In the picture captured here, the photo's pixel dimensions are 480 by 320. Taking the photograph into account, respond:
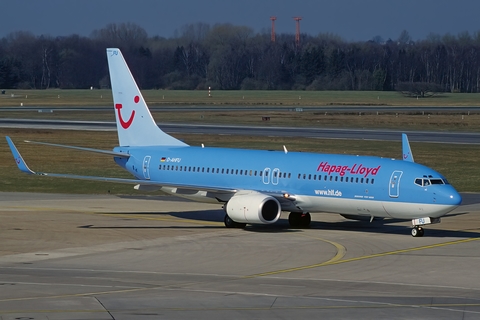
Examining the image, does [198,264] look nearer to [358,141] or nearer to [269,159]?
[269,159]

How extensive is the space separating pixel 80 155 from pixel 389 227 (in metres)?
38.6

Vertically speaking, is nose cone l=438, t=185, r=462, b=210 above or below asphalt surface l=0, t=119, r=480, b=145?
above

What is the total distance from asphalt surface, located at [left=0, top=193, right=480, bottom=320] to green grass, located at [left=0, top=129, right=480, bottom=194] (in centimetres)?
1010

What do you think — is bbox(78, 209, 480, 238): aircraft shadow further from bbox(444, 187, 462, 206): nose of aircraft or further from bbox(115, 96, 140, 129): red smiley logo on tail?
bbox(115, 96, 140, 129): red smiley logo on tail

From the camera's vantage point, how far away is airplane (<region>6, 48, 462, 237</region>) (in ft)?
128

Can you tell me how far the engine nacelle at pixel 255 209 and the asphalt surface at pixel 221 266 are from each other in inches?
31.7

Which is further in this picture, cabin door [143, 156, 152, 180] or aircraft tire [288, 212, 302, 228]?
cabin door [143, 156, 152, 180]

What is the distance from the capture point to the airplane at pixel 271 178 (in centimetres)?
3906

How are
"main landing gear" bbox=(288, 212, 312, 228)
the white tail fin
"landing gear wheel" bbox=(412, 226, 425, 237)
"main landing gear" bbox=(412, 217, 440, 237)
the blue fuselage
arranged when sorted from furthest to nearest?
the white tail fin
"main landing gear" bbox=(288, 212, 312, 228)
"landing gear wheel" bbox=(412, 226, 425, 237)
"main landing gear" bbox=(412, 217, 440, 237)
the blue fuselage

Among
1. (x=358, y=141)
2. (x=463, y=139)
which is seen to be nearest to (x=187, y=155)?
(x=358, y=141)

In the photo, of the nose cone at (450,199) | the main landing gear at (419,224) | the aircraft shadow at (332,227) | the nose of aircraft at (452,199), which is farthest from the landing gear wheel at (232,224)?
the nose of aircraft at (452,199)

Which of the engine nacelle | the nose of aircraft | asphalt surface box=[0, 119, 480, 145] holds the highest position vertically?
the nose of aircraft

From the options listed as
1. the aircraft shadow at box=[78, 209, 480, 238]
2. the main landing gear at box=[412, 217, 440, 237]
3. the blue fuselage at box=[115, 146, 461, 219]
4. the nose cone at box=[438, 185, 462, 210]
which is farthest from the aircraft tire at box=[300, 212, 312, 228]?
the nose cone at box=[438, 185, 462, 210]

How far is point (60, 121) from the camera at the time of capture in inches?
4606
